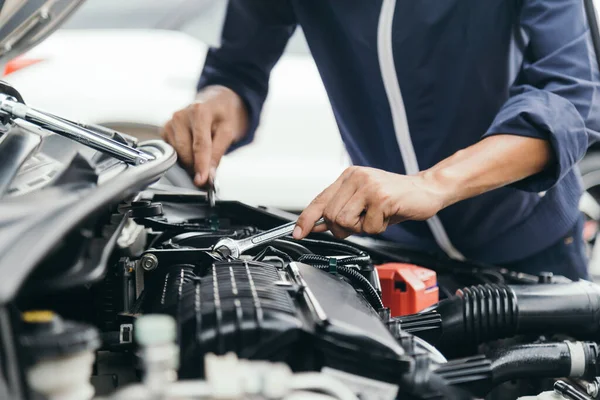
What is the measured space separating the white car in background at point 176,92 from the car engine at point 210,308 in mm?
2114

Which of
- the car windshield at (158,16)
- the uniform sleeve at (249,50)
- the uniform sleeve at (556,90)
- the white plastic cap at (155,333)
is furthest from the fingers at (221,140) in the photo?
the car windshield at (158,16)

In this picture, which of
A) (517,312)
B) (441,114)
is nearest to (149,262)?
(517,312)

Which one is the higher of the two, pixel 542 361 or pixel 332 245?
pixel 332 245

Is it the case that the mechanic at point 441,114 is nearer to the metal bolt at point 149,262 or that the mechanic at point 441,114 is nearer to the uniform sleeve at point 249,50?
the uniform sleeve at point 249,50

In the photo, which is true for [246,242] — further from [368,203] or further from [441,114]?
[441,114]

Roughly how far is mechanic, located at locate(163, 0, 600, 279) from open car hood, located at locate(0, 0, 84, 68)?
35 centimetres

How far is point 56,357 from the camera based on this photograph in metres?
0.68

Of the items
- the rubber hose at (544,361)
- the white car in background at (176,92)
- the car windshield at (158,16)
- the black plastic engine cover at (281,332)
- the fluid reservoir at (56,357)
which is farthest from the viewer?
the car windshield at (158,16)

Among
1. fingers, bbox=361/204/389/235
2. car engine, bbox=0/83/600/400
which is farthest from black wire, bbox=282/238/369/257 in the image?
Answer: fingers, bbox=361/204/389/235

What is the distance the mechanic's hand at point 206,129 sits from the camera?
1.51 meters

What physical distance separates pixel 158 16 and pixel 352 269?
9.73 feet

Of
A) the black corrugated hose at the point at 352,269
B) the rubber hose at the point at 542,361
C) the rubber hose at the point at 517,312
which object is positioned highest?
the black corrugated hose at the point at 352,269

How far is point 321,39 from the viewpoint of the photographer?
63.2 inches

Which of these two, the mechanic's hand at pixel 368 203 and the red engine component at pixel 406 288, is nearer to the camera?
the mechanic's hand at pixel 368 203
